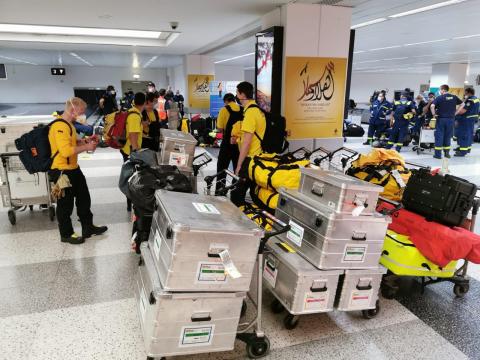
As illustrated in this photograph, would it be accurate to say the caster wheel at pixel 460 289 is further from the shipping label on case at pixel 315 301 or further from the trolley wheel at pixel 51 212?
the trolley wheel at pixel 51 212

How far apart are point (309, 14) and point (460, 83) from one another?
46.3 feet

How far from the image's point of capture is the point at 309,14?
16.2 feet

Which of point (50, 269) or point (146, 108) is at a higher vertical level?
point (146, 108)

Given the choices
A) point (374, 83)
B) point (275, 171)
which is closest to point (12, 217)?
point (275, 171)

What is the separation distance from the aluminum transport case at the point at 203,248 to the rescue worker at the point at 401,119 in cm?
886

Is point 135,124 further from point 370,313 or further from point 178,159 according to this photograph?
point 370,313

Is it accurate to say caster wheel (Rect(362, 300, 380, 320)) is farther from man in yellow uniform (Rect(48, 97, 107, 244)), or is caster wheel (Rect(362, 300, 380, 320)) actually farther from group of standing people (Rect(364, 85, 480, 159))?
group of standing people (Rect(364, 85, 480, 159))

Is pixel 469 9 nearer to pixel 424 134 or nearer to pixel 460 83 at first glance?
pixel 424 134

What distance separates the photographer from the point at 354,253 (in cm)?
236

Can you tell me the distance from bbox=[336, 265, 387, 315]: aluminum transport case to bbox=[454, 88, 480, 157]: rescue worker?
28.2ft

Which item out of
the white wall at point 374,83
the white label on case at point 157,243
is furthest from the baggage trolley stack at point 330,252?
the white wall at point 374,83

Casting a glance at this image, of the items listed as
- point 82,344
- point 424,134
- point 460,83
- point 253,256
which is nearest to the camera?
point 253,256

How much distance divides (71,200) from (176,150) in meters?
1.20

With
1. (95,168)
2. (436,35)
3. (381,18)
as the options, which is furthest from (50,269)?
(436,35)
